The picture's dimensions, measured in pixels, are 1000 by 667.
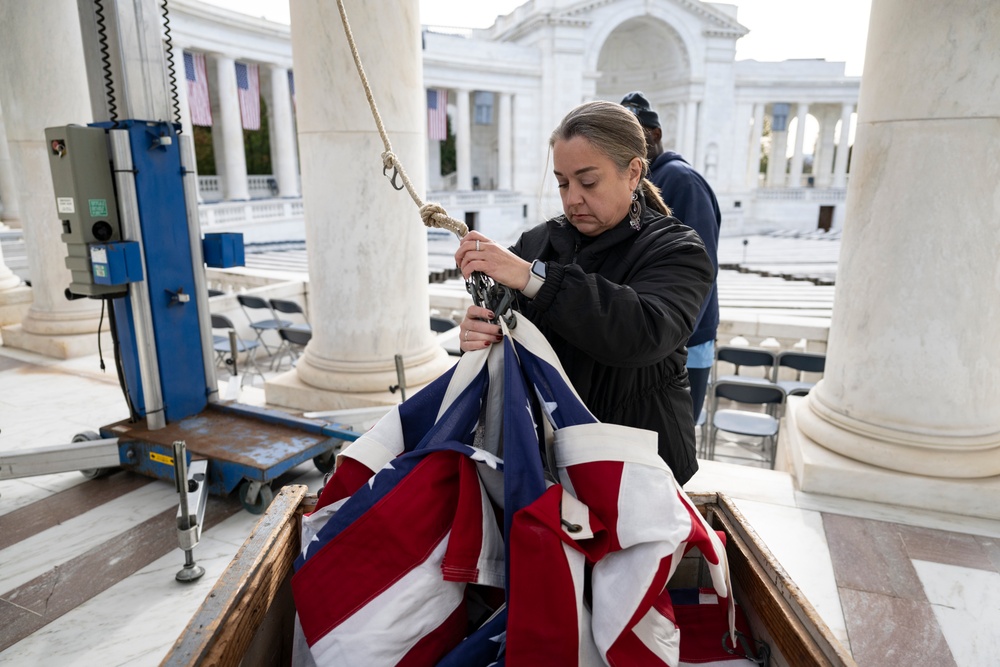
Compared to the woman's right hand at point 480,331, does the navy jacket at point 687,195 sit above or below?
above

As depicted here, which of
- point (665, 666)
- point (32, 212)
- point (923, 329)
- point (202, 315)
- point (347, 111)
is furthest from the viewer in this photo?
point (32, 212)

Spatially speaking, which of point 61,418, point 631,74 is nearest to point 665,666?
point 61,418

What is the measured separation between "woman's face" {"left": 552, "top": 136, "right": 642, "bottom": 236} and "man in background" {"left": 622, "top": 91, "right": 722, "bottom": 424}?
4.17 ft

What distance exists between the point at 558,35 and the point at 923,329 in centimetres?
3041

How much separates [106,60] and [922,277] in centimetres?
438

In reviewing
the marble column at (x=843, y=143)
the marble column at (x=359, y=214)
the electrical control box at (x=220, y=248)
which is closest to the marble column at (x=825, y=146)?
the marble column at (x=843, y=143)

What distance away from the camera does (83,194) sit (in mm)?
3355

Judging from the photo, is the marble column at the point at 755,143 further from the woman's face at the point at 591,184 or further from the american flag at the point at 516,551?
the american flag at the point at 516,551

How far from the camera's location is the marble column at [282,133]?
80.7ft

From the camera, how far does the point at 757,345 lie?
7.09 meters

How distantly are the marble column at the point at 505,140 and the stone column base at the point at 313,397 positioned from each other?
28.8 metres

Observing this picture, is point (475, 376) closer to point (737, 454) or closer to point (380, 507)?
point (380, 507)

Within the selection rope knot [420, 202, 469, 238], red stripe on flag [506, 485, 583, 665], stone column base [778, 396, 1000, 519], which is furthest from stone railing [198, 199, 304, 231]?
red stripe on flag [506, 485, 583, 665]

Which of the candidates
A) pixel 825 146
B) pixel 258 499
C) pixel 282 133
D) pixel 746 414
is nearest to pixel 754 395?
pixel 746 414
